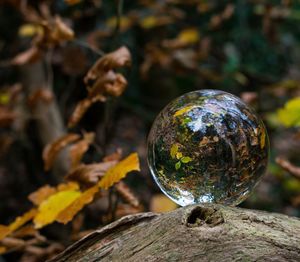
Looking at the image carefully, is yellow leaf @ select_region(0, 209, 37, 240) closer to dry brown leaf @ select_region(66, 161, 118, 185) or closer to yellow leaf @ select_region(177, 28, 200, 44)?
dry brown leaf @ select_region(66, 161, 118, 185)

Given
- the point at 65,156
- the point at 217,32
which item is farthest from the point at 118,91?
the point at 217,32

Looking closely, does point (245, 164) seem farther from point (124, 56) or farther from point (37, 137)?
point (37, 137)

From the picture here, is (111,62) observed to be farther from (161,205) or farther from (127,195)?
(161,205)

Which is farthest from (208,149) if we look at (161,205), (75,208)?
(161,205)

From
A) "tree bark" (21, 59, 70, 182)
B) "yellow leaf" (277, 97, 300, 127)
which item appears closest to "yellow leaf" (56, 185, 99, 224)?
"yellow leaf" (277, 97, 300, 127)

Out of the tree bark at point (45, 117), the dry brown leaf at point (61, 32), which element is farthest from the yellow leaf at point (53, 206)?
the tree bark at point (45, 117)

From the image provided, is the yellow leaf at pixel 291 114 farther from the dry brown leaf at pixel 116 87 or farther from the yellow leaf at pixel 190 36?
the yellow leaf at pixel 190 36
